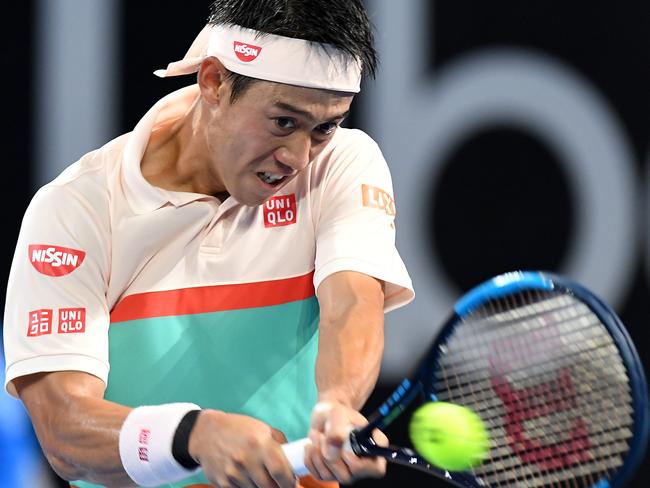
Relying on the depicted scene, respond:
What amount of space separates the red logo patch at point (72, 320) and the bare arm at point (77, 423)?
90 millimetres

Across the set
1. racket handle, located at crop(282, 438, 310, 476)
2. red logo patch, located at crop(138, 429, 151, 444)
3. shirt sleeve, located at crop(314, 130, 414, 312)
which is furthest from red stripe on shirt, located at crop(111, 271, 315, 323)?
racket handle, located at crop(282, 438, 310, 476)

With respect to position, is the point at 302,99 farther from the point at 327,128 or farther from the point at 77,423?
the point at 77,423

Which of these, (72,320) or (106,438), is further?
(72,320)

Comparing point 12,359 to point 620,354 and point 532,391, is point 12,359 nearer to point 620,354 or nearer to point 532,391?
point 532,391

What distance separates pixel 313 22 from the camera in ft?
8.77

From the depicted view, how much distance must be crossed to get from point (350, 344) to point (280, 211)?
0.38m

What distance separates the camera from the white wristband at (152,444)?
94.5 inches

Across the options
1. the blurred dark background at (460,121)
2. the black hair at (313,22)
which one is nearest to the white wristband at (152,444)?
the black hair at (313,22)

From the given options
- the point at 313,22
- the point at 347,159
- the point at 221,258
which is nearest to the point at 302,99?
the point at 313,22

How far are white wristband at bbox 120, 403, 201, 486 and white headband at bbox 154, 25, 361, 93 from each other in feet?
2.32

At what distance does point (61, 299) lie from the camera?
8.87 feet

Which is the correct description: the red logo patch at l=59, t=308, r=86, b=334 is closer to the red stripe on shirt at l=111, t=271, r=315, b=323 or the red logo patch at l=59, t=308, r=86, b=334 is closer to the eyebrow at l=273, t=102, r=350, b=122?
the red stripe on shirt at l=111, t=271, r=315, b=323

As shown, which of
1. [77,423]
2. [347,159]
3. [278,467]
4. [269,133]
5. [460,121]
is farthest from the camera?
[460,121]

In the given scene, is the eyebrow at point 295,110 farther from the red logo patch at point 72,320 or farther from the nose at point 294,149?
the red logo patch at point 72,320
